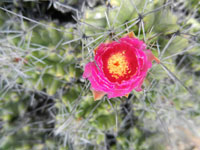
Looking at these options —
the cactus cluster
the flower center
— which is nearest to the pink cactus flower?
the flower center

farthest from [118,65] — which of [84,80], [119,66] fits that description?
[84,80]

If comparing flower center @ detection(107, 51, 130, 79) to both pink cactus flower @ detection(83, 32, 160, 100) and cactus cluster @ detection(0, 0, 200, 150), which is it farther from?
cactus cluster @ detection(0, 0, 200, 150)

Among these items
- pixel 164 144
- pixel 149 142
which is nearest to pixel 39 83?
pixel 149 142

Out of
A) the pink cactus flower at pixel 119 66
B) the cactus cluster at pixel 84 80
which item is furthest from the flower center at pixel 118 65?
the cactus cluster at pixel 84 80

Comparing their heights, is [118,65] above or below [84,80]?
above

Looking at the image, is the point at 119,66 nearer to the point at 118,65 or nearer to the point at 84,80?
the point at 118,65

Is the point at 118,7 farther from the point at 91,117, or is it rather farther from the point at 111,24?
the point at 91,117
